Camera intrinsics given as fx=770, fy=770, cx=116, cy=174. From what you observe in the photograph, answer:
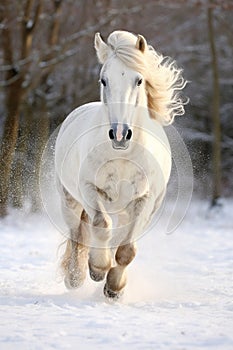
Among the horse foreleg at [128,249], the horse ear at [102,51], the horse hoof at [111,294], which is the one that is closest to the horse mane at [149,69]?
the horse ear at [102,51]

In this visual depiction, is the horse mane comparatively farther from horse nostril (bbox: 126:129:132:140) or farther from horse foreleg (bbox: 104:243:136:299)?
horse foreleg (bbox: 104:243:136:299)

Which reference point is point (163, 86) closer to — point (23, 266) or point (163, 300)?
point (163, 300)

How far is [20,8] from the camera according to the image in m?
15.7

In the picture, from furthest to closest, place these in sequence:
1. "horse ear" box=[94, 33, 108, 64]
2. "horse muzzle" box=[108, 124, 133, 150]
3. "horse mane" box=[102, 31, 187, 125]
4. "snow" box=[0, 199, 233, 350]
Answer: "horse ear" box=[94, 33, 108, 64] → "horse mane" box=[102, 31, 187, 125] → "horse muzzle" box=[108, 124, 133, 150] → "snow" box=[0, 199, 233, 350]

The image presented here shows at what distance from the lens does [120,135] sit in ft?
17.6

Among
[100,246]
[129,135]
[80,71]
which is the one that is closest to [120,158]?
[129,135]

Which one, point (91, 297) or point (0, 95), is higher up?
point (0, 95)

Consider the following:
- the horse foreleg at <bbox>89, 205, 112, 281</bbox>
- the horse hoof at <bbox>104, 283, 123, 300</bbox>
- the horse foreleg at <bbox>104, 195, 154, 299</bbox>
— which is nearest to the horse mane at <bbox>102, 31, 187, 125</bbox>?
the horse foreleg at <bbox>104, 195, 154, 299</bbox>

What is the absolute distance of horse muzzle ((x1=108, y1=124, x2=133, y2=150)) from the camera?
536cm

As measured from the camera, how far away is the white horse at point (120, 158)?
5602 mm

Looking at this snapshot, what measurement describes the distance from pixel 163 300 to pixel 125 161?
3.55 ft

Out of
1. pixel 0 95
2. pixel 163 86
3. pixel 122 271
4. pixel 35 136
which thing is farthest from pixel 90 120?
pixel 0 95

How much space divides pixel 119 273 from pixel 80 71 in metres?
14.9

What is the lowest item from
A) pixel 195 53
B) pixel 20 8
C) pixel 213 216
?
pixel 213 216
